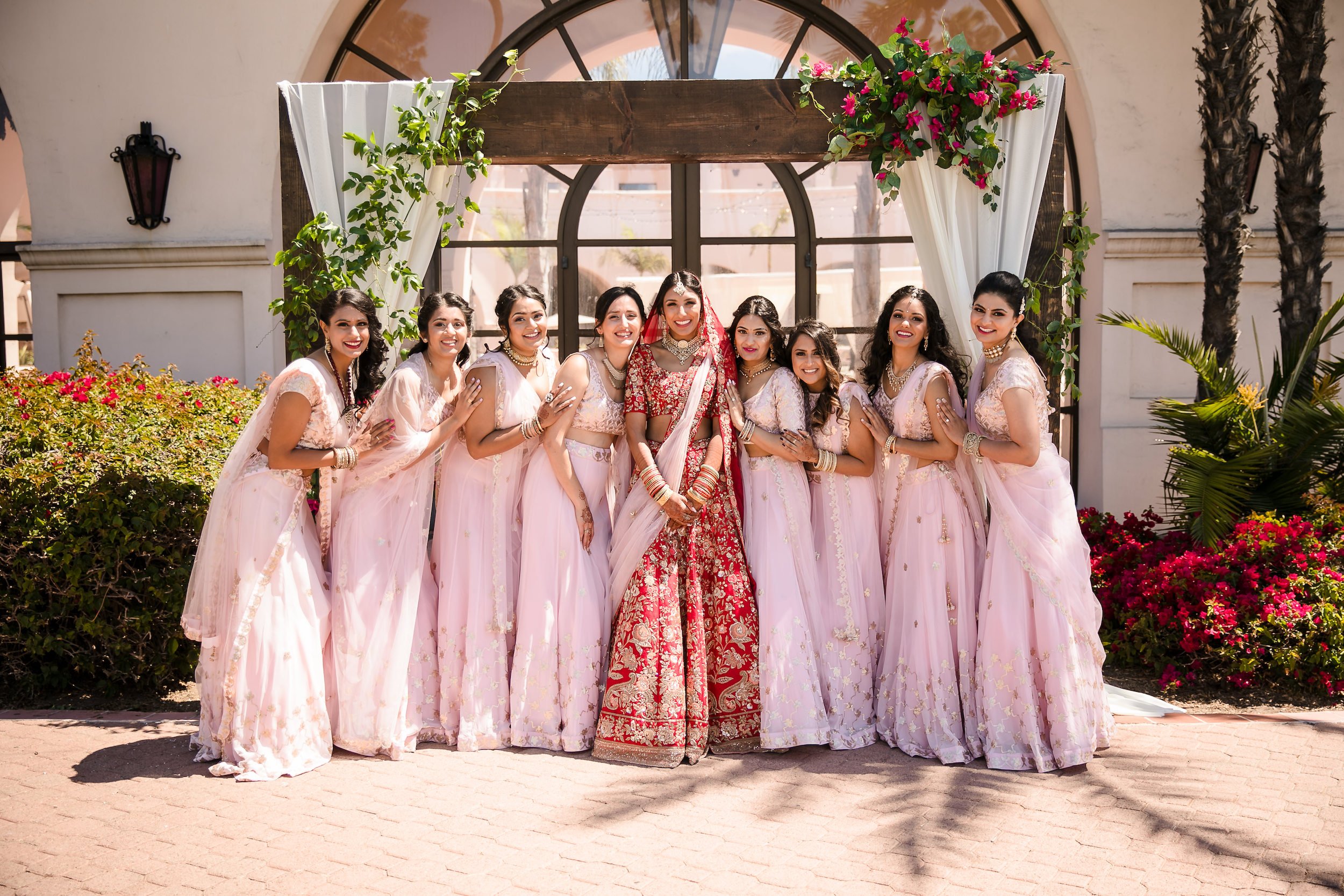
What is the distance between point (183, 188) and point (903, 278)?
5069mm

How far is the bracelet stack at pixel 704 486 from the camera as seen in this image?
13.5 ft

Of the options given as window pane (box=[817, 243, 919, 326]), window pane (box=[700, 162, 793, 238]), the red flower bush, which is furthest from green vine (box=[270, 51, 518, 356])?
the red flower bush

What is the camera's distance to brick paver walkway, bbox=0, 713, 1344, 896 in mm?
2916

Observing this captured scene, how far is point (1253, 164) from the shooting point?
6.66 metres

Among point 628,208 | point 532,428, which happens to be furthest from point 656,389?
point 628,208

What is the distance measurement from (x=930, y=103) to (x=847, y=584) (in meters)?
2.12

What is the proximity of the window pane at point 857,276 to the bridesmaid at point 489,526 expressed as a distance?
130 inches

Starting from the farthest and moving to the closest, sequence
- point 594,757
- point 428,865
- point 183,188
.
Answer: point 183,188 < point 594,757 < point 428,865

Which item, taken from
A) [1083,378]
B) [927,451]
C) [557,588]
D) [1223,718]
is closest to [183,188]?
[557,588]

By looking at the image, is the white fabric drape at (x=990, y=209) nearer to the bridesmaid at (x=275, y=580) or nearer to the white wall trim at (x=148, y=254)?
the bridesmaid at (x=275, y=580)

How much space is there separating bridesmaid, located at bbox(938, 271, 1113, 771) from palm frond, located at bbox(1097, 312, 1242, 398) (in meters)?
1.84

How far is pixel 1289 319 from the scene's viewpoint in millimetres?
6082

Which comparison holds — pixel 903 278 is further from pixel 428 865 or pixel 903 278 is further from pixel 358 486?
pixel 428 865

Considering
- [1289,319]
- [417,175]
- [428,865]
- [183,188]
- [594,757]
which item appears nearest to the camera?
[428,865]
